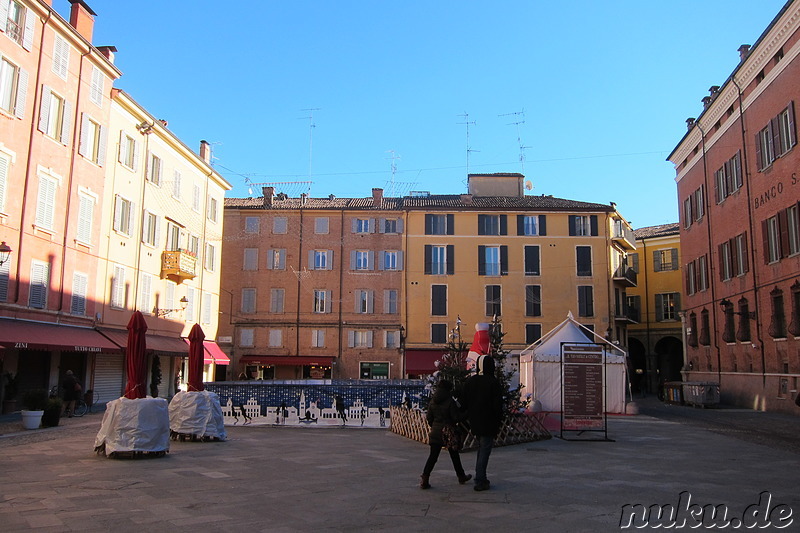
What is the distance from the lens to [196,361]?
16734mm

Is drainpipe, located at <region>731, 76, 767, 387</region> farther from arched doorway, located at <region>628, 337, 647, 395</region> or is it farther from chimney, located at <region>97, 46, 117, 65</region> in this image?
chimney, located at <region>97, 46, 117, 65</region>

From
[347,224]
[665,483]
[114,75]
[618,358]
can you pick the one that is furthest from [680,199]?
[665,483]

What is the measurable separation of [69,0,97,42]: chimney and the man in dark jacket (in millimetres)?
25195

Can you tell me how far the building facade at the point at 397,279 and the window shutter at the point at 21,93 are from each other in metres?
26.4

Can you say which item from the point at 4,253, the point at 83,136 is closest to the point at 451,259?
the point at 83,136

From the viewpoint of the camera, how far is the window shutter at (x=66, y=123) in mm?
25750

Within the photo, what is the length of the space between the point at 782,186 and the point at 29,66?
2797 cm

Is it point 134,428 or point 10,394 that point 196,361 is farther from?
point 10,394

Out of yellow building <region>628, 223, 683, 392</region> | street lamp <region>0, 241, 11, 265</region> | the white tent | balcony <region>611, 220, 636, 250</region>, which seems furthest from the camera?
yellow building <region>628, 223, 683, 392</region>

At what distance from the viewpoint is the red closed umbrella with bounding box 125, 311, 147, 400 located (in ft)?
43.7


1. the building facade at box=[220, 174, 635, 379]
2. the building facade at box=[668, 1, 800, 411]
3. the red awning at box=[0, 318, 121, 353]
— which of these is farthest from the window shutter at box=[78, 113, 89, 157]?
the building facade at box=[668, 1, 800, 411]

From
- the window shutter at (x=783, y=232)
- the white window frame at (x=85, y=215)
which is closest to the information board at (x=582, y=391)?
the window shutter at (x=783, y=232)

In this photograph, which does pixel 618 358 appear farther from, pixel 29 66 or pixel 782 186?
pixel 29 66

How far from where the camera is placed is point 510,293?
162 feet
